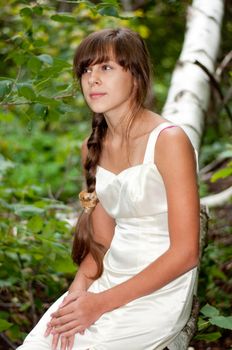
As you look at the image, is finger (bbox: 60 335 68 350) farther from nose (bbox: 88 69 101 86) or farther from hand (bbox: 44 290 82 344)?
nose (bbox: 88 69 101 86)

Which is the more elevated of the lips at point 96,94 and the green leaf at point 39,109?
the lips at point 96,94

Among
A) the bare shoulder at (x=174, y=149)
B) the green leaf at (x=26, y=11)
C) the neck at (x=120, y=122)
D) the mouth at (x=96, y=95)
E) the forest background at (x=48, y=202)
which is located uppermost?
the green leaf at (x=26, y=11)

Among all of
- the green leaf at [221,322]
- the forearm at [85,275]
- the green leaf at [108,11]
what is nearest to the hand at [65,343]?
the forearm at [85,275]

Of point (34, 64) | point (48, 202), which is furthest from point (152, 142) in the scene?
point (48, 202)

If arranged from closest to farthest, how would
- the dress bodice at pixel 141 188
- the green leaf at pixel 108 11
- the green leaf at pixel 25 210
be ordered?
the dress bodice at pixel 141 188 → the green leaf at pixel 108 11 → the green leaf at pixel 25 210

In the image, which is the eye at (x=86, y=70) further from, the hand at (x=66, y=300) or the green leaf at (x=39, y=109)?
the hand at (x=66, y=300)

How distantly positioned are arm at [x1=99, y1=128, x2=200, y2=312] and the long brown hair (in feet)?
0.88

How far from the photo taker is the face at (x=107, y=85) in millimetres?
2150

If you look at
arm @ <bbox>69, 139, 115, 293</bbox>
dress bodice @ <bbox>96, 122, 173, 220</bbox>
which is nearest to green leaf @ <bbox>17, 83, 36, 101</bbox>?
arm @ <bbox>69, 139, 115, 293</bbox>

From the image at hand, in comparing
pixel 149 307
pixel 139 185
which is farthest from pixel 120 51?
pixel 149 307

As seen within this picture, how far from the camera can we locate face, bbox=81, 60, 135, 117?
7.06ft

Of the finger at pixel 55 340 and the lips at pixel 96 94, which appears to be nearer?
the finger at pixel 55 340

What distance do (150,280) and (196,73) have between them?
6.81 feet

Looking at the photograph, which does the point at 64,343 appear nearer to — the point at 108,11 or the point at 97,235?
the point at 97,235
